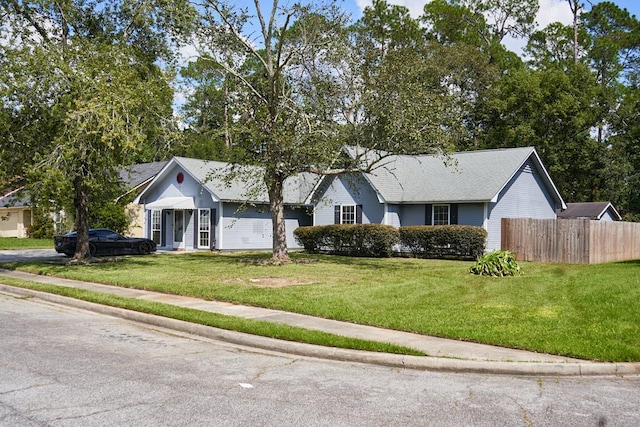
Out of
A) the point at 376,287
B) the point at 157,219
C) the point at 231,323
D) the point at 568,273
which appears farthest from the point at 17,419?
the point at 157,219

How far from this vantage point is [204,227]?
1287 inches

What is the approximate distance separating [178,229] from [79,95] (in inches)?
588

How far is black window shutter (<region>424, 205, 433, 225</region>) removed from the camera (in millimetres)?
29781

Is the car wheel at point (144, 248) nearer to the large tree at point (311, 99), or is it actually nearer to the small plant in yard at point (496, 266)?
the large tree at point (311, 99)

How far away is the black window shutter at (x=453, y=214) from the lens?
29.0 m

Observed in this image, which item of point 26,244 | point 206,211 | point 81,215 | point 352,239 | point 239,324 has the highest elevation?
point 206,211

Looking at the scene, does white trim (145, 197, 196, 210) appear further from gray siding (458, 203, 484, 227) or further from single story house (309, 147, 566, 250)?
gray siding (458, 203, 484, 227)

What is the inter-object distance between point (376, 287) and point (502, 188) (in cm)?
1376

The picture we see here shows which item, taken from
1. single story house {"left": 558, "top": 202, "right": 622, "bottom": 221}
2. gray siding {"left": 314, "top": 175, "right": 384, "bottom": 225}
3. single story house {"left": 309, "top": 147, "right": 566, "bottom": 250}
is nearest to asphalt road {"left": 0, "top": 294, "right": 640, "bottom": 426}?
single story house {"left": 309, "top": 147, "right": 566, "bottom": 250}

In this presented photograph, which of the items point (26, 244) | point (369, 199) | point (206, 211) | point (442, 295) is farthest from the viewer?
point (26, 244)

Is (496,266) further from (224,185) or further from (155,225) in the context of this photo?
(155,225)

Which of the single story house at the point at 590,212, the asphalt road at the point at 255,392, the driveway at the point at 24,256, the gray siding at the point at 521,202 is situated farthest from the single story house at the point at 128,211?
the single story house at the point at 590,212

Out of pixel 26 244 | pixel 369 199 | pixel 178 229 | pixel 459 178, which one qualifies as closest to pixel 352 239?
pixel 369 199

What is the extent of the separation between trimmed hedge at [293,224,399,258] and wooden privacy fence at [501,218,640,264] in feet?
16.9
